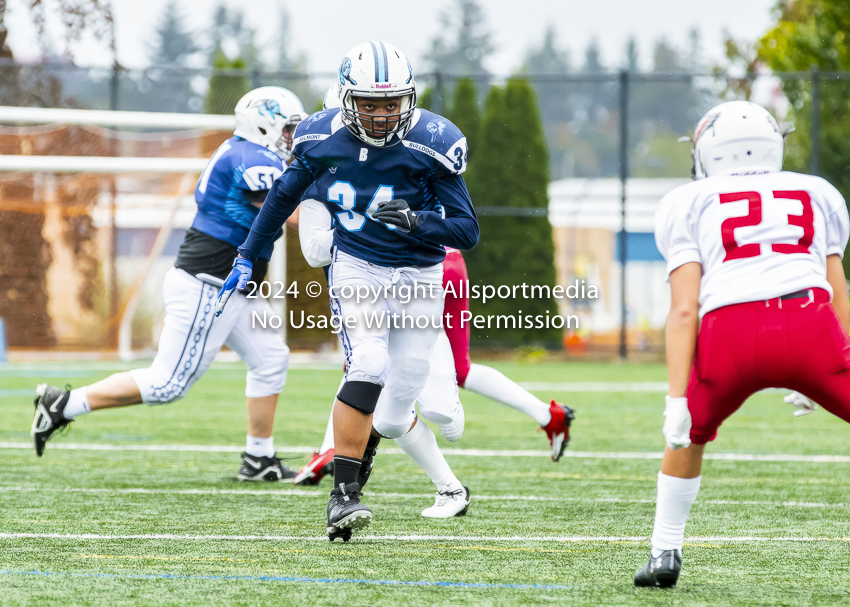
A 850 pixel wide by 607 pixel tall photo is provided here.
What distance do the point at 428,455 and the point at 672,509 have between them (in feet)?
4.90

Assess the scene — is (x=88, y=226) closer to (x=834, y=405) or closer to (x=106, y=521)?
(x=106, y=521)

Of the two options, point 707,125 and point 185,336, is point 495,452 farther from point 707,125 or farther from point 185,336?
point 707,125

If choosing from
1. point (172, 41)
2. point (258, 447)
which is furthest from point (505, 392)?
point (172, 41)

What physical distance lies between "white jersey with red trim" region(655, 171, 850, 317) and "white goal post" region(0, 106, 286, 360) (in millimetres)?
10097

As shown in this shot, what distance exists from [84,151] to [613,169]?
44.4 meters

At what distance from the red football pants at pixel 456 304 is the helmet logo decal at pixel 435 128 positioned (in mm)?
866

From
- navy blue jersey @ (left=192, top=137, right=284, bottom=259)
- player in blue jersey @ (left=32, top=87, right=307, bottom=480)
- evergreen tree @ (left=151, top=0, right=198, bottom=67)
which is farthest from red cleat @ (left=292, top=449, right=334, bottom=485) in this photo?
evergreen tree @ (left=151, top=0, right=198, bottom=67)

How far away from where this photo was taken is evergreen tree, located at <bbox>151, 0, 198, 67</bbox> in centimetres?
6241

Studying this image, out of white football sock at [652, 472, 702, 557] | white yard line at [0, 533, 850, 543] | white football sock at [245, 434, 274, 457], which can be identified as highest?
white football sock at [652, 472, 702, 557]

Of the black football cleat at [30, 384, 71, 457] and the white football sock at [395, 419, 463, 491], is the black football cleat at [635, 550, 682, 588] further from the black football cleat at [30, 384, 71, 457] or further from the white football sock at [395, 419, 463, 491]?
the black football cleat at [30, 384, 71, 457]

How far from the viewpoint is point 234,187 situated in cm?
509

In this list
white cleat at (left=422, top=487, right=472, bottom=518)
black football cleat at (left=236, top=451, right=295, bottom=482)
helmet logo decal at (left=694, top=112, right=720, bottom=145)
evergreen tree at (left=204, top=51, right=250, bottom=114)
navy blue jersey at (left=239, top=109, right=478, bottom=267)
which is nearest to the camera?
helmet logo decal at (left=694, top=112, right=720, bottom=145)

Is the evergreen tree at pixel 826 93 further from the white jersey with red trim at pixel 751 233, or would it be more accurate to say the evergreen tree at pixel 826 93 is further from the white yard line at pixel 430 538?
the white jersey with red trim at pixel 751 233

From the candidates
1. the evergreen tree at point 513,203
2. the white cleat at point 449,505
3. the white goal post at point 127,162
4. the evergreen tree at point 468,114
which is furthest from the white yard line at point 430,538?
the evergreen tree at point 468,114
